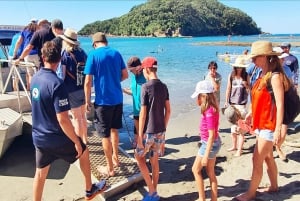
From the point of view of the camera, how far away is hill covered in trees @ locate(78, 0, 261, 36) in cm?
16625

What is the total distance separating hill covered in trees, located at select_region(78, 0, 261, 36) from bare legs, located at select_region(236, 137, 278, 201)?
160 meters

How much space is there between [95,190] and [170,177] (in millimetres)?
1640

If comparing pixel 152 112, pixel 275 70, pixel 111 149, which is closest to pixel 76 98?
pixel 111 149

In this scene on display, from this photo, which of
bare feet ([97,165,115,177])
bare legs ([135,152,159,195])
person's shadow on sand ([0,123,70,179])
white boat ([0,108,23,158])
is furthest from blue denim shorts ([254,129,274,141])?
white boat ([0,108,23,158])

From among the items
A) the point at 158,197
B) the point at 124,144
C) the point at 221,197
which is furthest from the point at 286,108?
the point at 124,144

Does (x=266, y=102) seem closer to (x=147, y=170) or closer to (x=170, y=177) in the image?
(x=147, y=170)

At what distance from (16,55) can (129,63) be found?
121 inches

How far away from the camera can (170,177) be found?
5.97 meters

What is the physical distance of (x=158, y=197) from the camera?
4988 millimetres

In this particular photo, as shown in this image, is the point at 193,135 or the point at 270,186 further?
the point at 193,135

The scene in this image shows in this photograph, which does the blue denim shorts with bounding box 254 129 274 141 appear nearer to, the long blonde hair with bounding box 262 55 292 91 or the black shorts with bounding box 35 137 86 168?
the long blonde hair with bounding box 262 55 292 91

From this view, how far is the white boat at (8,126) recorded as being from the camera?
5.98 m

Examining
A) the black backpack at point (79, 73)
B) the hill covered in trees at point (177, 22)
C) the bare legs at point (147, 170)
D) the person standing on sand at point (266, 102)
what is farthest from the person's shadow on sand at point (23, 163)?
the hill covered in trees at point (177, 22)

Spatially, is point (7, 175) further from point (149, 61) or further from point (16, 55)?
point (149, 61)
